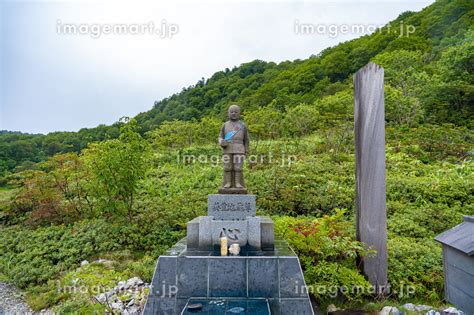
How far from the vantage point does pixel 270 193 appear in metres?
8.92

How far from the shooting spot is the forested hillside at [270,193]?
4.88 metres

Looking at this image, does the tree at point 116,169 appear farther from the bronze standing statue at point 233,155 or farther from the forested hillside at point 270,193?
the bronze standing statue at point 233,155

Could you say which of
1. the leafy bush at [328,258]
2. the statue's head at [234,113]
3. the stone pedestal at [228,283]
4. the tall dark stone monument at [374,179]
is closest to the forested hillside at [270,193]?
the leafy bush at [328,258]

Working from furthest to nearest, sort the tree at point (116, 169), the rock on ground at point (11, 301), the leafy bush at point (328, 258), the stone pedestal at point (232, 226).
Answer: the tree at point (116, 169), the rock on ground at point (11, 301), the stone pedestal at point (232, 226), the leafy bush at point (328, 258)

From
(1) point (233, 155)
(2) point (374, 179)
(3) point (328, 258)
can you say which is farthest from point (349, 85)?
(3) point (328, 258)

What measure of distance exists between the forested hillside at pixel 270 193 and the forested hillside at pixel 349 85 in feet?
0.54

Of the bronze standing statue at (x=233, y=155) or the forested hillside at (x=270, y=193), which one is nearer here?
the forested hillside at (x=270, y=193)

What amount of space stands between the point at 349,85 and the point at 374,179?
23673 mm

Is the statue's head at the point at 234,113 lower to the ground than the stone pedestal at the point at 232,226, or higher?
higher

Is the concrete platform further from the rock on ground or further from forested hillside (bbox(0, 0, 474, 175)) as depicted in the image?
forested hillside (bbox(0, 0, 474, 175))

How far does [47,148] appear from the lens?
19.9m

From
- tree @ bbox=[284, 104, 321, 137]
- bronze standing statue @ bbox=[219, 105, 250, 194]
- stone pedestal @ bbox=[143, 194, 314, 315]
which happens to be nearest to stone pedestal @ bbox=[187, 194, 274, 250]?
bronze standing statue @ bbox=[219, 105, 250, 194]

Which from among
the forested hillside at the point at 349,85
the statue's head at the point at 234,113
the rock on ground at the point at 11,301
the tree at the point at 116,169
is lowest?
the rock on ground at the point at 11,301

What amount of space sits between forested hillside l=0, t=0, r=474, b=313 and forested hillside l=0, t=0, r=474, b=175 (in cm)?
16
